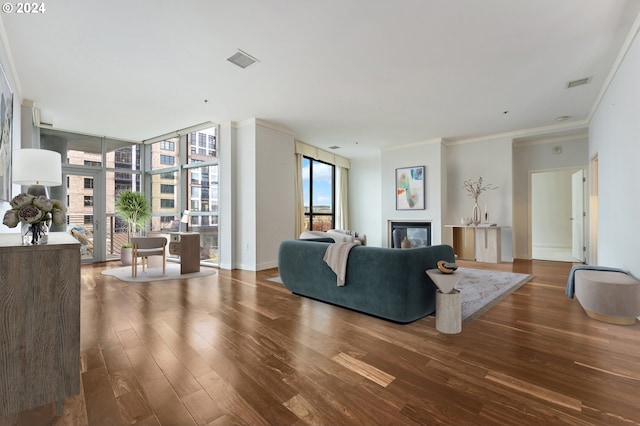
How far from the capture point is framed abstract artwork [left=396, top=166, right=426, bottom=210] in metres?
6.85

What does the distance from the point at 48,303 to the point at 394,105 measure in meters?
4.64

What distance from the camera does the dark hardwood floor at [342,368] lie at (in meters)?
1.44

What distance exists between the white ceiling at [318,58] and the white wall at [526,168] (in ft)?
3.05

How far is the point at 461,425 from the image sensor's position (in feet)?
4.43

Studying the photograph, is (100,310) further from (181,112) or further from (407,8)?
(407,8)

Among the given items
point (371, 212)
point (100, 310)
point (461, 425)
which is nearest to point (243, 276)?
point (100, 310)

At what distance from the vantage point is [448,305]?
8.09ft

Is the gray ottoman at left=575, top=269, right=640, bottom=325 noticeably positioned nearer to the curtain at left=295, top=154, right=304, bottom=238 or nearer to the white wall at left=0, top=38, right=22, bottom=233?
the curtain at left=295, top=154, right=304, bottom=238

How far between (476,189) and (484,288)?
3286 mm

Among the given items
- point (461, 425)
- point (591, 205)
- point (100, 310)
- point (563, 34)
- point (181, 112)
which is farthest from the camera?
point (591, 205)

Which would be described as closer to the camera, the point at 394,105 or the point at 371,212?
the point at 394,105

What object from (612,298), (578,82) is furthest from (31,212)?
(578,82)

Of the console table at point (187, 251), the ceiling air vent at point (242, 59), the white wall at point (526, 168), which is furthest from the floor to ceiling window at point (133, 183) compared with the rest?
the white wall at point (526, 168)

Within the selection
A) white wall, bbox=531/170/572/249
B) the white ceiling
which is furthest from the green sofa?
white wall, bbox=531/170/572/249
